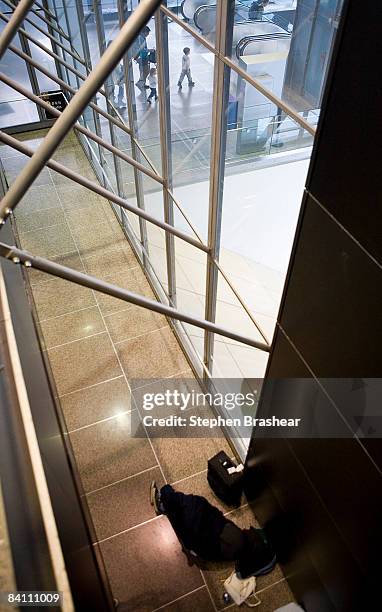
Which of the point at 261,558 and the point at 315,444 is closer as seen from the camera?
the point at 315,444

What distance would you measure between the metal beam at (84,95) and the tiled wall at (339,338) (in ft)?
2.71

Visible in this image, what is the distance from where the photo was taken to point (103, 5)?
Result: 622 centimetres

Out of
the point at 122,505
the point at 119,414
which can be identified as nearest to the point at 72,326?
the point at 119,414

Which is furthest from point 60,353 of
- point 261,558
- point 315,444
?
point 315,444

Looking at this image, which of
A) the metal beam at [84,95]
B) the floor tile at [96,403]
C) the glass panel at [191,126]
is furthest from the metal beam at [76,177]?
the floor tile at [96,403]

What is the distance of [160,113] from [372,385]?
3.86 metres

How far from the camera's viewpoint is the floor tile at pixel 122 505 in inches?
192

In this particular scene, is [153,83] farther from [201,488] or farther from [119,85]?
[201,488]

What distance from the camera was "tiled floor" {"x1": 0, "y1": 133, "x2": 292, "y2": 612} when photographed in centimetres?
448

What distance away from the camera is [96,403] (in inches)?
232

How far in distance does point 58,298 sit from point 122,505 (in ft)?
11.4

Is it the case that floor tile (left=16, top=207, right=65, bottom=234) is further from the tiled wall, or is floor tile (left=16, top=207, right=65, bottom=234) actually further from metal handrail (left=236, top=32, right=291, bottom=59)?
the tiled wall

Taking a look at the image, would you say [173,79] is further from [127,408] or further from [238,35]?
[127,408]

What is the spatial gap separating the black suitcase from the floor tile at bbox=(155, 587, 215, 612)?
912mm
